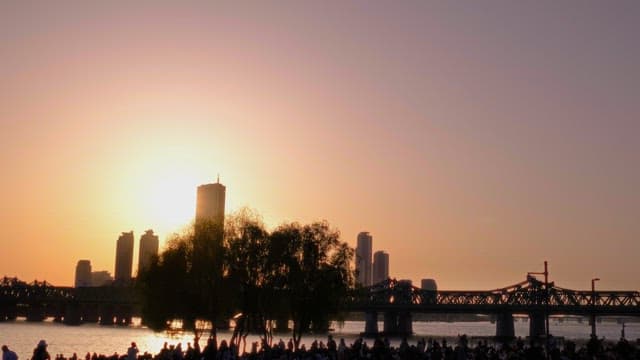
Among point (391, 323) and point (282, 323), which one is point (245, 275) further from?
point (391, 323)

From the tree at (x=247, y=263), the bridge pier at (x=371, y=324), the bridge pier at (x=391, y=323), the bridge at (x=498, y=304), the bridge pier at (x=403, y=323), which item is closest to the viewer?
the tree at (x=247, y=263)

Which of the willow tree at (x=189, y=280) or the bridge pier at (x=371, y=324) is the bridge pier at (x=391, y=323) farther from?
the willow tree at (x=189, y=280)

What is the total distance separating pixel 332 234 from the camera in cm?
6344

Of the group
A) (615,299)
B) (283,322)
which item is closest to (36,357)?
(283,322)

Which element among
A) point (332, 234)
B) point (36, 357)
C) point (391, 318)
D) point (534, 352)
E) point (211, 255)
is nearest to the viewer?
point (36, 357)

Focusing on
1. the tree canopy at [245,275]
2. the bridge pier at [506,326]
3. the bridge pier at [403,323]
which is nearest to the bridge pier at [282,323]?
the tree canopy at [245,275]

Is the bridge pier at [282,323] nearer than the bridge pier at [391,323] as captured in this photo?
Yes

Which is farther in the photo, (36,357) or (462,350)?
(462,350)

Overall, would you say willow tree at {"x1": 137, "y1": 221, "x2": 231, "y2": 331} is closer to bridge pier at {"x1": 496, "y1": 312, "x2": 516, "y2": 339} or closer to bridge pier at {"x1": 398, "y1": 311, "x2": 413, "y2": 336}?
bridge pier at {"x1": 496, "y1": 312, "x2": 516, "y2": 339}

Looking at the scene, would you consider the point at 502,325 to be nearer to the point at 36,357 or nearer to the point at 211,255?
the point at 211,255

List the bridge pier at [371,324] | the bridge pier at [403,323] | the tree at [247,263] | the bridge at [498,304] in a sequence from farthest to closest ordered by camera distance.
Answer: the bridge pier at [371,324]
the bridge pier at [403,323]
the bridge at [498,304]
the tree at [247,263]

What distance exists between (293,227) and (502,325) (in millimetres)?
110043

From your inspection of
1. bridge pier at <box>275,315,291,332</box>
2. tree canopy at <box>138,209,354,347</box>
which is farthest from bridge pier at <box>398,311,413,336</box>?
tree canopy at <box>138,209,354,347</box>

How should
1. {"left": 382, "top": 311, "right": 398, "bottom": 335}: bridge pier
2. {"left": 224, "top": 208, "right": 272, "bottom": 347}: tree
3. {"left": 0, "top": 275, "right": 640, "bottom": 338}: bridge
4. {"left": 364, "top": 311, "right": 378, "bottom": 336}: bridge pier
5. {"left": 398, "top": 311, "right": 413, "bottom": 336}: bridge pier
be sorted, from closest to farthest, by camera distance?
{"left": 224, "top": 208, "right": 272, "bottom": 347}: tree < {"left": 0, "top": 275, "right": 640, "bottom": 338}: bridge < {"left": 382, "top": 311, "right": 398, "bottom": 335}: bridge pier < {"left": 398, "top": 311, "right": 413, "bottom": 336}: bridge pier < {"left": 364, "top": 311, "right": 378, "bottom": 336}: bridge pier
